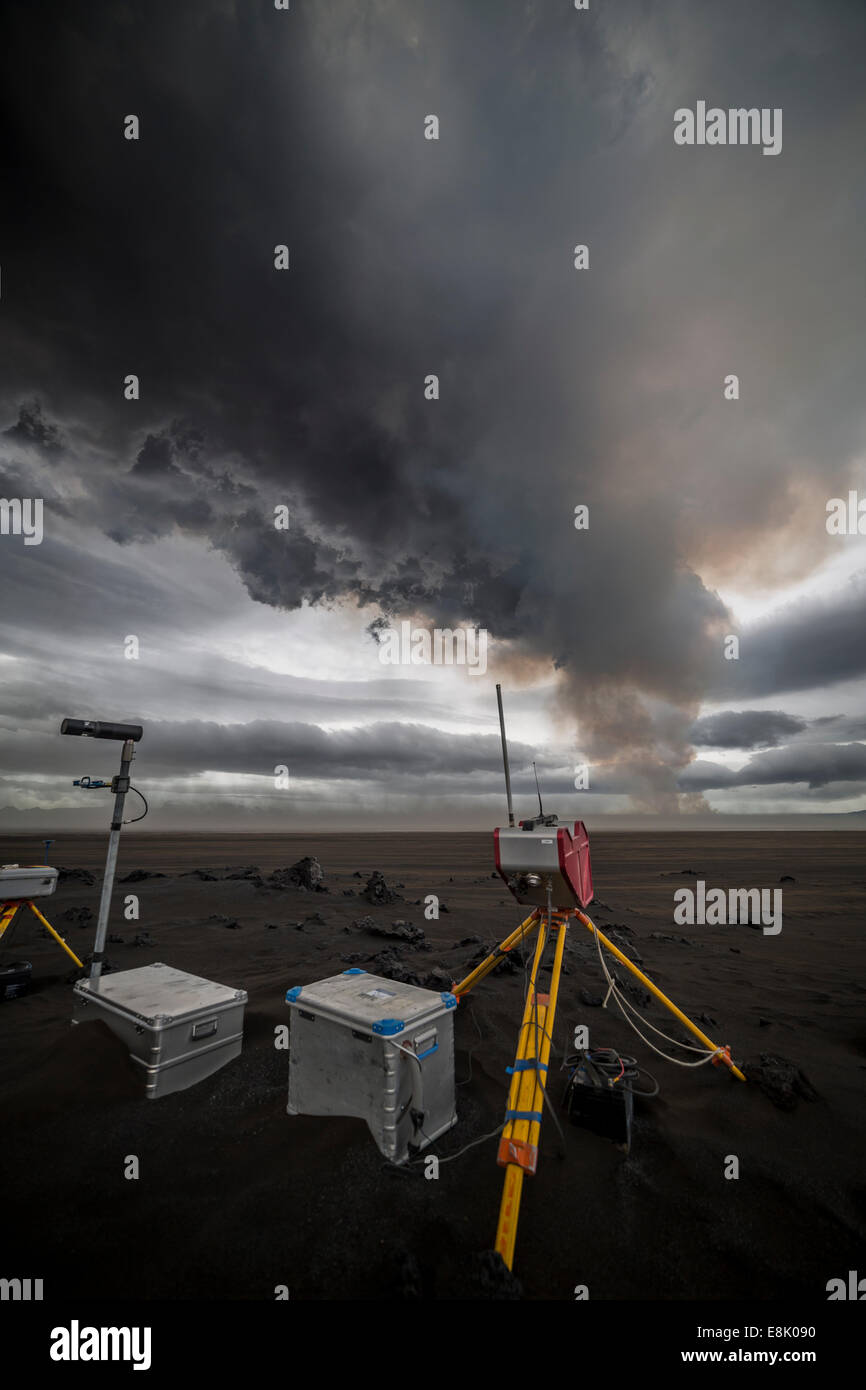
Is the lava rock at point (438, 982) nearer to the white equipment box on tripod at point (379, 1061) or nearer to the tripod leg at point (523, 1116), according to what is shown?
the white equipment box on tripod at point (379, 1061)

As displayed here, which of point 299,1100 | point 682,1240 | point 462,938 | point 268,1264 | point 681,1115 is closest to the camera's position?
point 268,1264

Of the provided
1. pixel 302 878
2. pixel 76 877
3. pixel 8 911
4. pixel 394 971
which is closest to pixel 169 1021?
pixel 394 971

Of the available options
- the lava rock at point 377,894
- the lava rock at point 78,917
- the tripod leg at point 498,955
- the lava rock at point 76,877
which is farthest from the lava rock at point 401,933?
the lava rock at point 76,877

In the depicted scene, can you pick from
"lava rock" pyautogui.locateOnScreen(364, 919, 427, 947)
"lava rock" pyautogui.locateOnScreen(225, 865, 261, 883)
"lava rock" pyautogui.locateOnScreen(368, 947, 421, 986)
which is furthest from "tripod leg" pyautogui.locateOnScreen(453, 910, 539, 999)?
"lava rock" pyautogui.locateOnScreen(225, 865, 261, 883)

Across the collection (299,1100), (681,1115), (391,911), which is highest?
(299,1100)

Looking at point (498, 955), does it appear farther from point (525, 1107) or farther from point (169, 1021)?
point (169, 1021)

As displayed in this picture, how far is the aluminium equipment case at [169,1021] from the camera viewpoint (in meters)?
5.19

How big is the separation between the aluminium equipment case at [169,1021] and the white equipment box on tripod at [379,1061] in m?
1.28

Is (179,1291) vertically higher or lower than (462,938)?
higher

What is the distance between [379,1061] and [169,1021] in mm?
2393

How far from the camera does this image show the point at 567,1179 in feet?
14.1

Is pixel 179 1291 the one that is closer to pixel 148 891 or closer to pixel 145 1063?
pixel 145 1063
